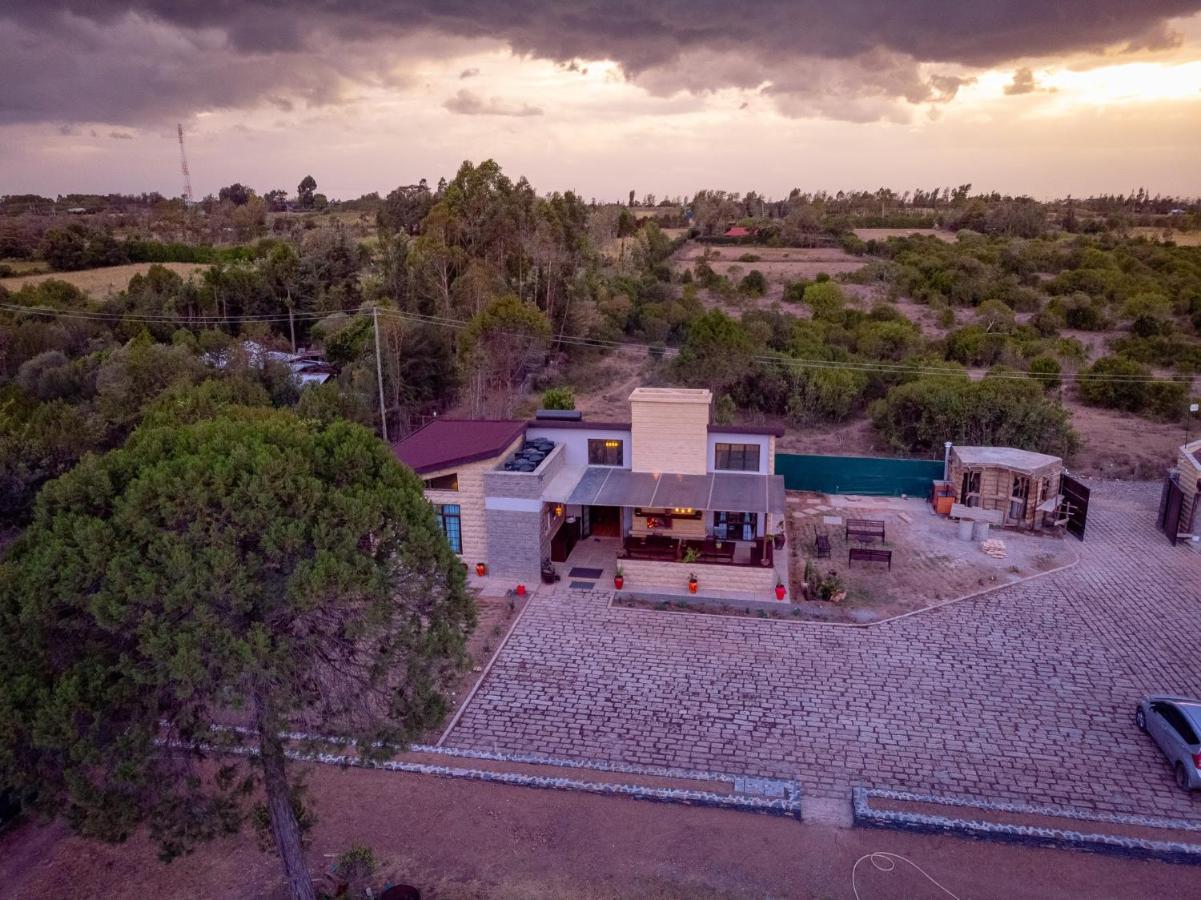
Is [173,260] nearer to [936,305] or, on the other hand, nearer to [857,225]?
[936,305]

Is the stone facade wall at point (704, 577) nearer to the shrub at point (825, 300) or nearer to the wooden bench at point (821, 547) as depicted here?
the wooden bench at point (821, 547)

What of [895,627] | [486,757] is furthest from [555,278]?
[486,757]

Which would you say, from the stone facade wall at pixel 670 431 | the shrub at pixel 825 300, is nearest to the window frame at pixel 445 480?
the stone facade wall at pixel 670 431

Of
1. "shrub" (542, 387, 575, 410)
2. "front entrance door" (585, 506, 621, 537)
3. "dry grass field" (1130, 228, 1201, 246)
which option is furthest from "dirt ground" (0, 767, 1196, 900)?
"dry grass field" (1130, 228, 1201, 246)

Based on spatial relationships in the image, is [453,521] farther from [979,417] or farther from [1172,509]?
[979,417]

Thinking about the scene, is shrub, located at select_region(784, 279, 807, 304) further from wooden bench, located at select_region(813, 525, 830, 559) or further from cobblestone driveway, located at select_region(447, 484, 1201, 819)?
cobblestone driveway, located at select_region(447, 484, 1201, 819)
